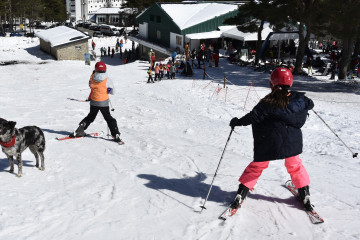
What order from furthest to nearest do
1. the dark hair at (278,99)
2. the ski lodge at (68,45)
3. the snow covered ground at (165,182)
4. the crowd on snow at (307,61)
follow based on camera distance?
the ski lodge at (68,45) < the crowd on snow at (307,61) < the snow covered ground at (165,182) < the dark hair at (278,99)

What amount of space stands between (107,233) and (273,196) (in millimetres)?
2316

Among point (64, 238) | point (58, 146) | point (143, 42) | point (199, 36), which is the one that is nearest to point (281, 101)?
point (64, 238)

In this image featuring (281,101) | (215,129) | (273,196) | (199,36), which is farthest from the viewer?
(199,36)

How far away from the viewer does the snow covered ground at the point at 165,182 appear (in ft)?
12.6

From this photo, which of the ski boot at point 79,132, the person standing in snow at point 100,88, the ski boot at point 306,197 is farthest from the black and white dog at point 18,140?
the ski boot at point 306,197

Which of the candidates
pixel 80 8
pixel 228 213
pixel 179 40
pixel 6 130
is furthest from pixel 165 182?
pixel 80 8

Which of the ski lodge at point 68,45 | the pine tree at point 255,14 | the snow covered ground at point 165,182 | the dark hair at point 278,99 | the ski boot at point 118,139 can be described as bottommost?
the snow covered ground at point 165,182

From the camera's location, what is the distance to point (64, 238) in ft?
12.0

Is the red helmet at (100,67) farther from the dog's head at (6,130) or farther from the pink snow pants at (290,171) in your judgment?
the pink snow pants at (290,171)

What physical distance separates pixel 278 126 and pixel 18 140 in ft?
12.7

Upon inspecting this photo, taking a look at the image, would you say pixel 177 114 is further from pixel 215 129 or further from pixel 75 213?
pixel 75 213

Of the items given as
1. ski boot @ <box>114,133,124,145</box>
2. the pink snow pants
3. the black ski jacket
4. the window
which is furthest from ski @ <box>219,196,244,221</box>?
the window

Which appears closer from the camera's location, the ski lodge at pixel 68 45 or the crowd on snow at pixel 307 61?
the crowd on snow at pixel 307 61

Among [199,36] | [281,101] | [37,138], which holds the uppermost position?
[199,36]
